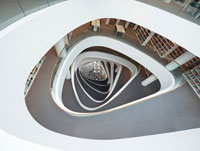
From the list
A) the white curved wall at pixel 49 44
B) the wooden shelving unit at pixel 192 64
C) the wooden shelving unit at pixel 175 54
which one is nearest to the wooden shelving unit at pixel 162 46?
the wooden shelving unit at pixel 175 54

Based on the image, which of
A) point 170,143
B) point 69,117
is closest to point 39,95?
point 69,117

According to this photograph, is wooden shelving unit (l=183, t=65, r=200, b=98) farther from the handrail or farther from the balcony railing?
the handrail

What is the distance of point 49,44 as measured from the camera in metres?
2.94

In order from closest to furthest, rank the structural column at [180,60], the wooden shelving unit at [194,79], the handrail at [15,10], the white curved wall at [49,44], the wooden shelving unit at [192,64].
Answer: the white curved wall at [49,44]
the handrail at [15,10]
the wooden shelving unit at [194,79]
the structural column at [180,60]
the wooden shelving unit at [192,64]

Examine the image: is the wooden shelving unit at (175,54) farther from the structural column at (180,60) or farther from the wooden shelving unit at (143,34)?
the wooden shelving unit at (143,34)

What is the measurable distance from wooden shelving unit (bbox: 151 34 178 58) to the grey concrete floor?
7.96 feet

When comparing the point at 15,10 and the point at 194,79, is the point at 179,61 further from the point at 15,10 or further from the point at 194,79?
the point at 15,10

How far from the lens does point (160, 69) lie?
231 inches

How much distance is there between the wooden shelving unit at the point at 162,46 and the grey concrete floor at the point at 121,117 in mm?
2427

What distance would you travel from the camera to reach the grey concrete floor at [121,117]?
11.9ft

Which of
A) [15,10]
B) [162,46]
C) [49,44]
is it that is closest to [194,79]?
[162,46]

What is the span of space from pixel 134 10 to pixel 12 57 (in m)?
4.47

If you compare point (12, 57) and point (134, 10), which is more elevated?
point (134, 10)

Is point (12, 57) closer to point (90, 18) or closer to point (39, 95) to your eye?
point (39, 95)
